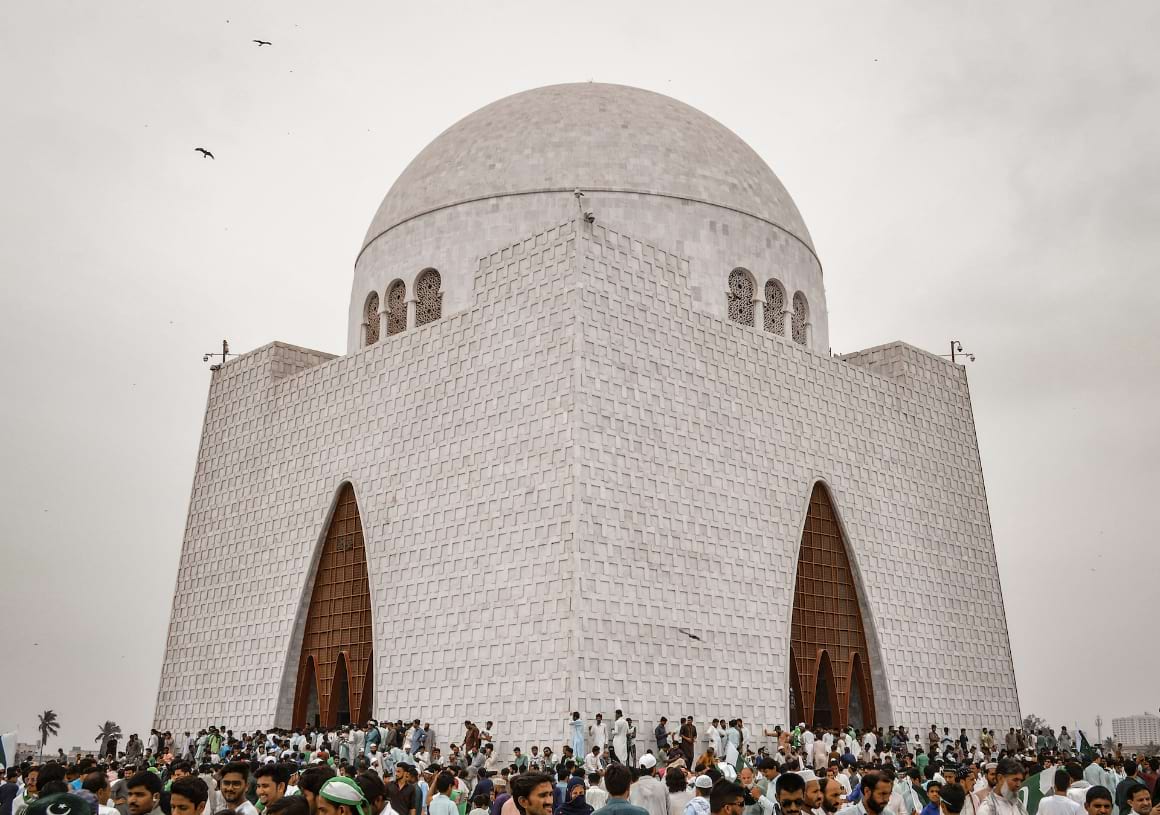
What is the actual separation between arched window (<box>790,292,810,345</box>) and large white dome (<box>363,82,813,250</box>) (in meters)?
1.48

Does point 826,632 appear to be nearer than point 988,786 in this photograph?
No

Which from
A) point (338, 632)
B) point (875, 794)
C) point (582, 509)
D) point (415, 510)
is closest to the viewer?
point (875, 794)

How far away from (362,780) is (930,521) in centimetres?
2030

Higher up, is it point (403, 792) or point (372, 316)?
point (372, 316)

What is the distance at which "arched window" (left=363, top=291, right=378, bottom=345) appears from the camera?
24.2 m

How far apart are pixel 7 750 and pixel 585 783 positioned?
4.52 m

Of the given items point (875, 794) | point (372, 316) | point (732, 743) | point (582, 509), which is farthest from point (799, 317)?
point (875, 794)

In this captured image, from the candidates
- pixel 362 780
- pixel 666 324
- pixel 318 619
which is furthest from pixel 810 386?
pixel 362 780

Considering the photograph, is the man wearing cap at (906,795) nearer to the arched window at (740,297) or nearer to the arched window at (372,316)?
the arched window at (740,297)

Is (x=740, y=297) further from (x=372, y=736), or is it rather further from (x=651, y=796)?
(x=651, y=796)

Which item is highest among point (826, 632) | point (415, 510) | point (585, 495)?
point (415, 510)

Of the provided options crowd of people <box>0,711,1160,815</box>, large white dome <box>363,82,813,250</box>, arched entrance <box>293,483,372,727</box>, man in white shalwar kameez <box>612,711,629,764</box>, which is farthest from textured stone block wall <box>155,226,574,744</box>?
large white dome <box>363,82,813,250</box>

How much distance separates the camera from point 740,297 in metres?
23.0

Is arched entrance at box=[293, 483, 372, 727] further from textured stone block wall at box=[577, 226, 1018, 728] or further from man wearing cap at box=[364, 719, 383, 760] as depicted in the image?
textured stone block wall at box=[577, 226, 1018, 728]
